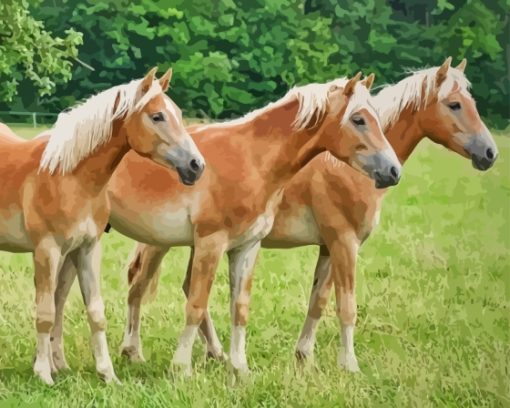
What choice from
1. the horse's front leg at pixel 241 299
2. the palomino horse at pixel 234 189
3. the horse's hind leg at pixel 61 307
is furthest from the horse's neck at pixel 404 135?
the horse's hind leg at pixel 61 307

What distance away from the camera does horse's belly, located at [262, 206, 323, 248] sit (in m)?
2.46

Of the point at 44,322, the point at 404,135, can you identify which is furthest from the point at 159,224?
the point at 404,135

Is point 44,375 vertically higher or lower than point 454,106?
lower

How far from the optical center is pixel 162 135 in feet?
7.11

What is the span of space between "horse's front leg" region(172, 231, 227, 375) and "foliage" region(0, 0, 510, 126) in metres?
0.37

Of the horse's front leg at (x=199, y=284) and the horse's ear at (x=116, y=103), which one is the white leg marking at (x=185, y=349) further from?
the horse's ear at (x=116, y=103)

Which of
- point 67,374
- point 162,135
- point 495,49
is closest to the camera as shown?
point 162,135

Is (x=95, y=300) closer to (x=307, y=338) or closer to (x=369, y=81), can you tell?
(x=307, y=338)

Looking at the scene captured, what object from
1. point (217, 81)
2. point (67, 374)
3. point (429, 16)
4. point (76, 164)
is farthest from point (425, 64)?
point (67, 374)

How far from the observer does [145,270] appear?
246 centimetres

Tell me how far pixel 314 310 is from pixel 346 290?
0.11 m

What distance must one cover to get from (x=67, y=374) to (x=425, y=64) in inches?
52.1

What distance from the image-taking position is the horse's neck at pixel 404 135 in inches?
97.9

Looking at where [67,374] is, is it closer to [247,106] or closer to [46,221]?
[46,221]
